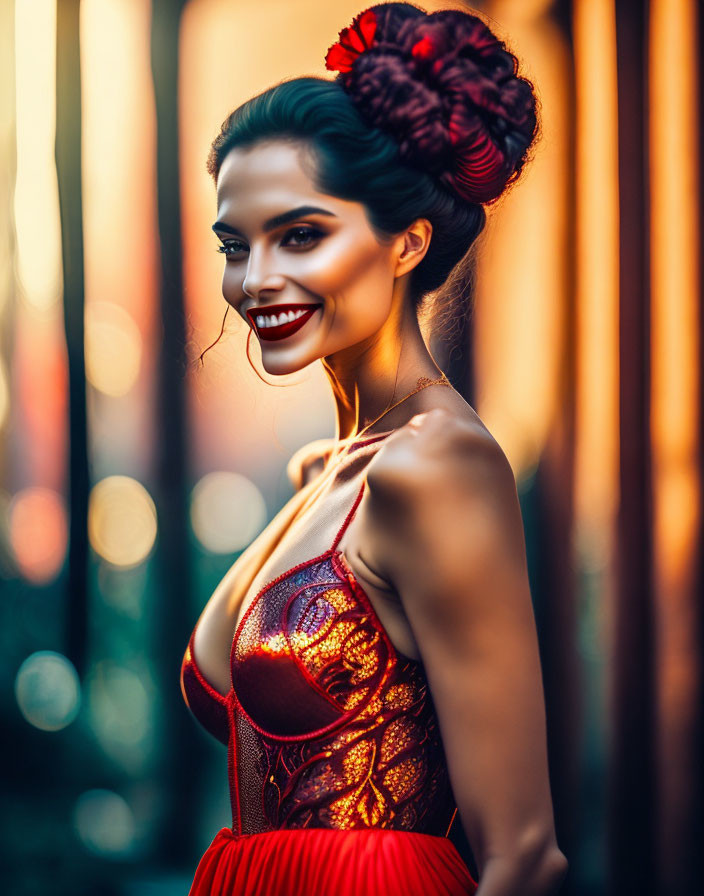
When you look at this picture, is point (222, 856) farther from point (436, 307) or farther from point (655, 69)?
point (655, 69)

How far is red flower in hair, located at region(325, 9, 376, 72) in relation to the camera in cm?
86

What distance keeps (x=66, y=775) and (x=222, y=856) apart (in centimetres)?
89

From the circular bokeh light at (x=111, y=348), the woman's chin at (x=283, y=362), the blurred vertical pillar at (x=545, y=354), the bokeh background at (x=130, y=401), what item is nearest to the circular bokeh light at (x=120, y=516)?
the bokeh background at (x=130, y=401)

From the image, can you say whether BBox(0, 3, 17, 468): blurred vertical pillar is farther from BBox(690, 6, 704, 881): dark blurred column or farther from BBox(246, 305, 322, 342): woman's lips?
BBox(690, 6, 704, 881): dark blurred column

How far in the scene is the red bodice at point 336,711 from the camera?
789mm

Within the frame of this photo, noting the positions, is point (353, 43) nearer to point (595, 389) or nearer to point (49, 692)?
point (595, 389)

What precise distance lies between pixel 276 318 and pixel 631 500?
790mm

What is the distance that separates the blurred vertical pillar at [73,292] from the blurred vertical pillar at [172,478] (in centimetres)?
13

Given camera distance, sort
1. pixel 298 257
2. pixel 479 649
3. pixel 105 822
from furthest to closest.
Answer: pixel 105 822, pixel 298 257, pixel 479 649

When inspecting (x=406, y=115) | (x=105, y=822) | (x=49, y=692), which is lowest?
(x=105, y=822)

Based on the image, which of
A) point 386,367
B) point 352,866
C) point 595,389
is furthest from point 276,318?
point 595,389

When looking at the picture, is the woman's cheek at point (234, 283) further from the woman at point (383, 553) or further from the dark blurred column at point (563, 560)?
the dark blurred column at point (563, 560)

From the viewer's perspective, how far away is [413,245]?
890 mm

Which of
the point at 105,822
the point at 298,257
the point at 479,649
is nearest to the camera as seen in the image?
the point at 479,649
